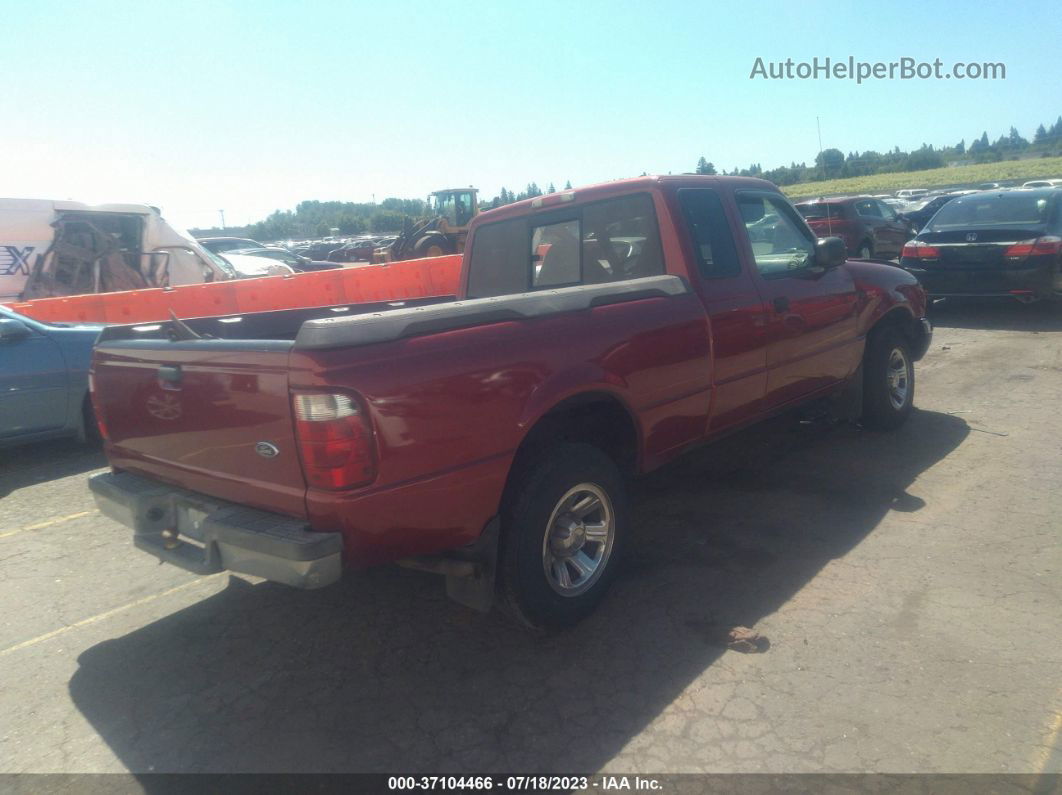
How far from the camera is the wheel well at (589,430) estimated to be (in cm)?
343

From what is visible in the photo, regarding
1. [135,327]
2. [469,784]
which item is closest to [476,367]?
[469,784]

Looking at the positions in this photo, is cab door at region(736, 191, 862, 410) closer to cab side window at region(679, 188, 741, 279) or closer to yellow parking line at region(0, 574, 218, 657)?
cab side window at region(679, 188, 741, 279)

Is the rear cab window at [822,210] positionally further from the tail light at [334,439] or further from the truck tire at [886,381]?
the tail light at [334,439]

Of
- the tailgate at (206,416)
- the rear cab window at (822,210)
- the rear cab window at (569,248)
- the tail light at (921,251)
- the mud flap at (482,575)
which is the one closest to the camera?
the tailgate at (206,416)

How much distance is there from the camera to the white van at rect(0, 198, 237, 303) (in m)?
12.1

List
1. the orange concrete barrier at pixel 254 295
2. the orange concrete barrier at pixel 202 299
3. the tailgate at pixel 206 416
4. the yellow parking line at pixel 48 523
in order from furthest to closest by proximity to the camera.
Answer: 1. the orange concrete barrier at pixel 202 299
2. the orange concrete barrier at pixel 254 295
3. the yellow parking line at pixel 48 523
4. the tailgate at pixel 206 416

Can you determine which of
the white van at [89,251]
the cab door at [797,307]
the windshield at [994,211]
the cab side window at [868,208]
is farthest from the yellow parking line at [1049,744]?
the cab side window at [868,208]

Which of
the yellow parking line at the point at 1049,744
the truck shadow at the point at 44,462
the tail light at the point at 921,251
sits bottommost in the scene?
the yellow parking line at the point at 1049,744

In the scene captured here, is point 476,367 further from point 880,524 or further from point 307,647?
point 880,524

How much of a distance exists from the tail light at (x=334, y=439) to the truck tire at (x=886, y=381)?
15.0 ft

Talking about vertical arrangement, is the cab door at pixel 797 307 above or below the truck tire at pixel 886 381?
above

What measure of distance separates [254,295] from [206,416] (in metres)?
7.67

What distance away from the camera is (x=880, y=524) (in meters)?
4.50

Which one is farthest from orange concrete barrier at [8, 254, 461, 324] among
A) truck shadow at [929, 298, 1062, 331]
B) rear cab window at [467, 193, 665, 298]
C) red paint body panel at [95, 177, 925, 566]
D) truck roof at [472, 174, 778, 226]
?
truck shadow at [929, 298, 1062, 331]
